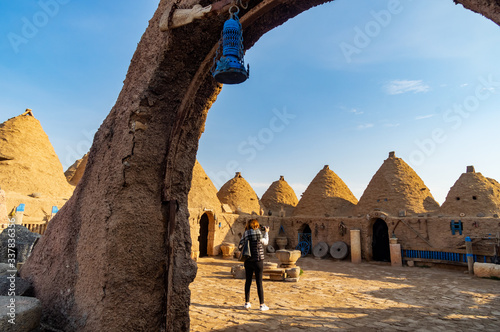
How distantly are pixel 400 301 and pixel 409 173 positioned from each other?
46.7 ft

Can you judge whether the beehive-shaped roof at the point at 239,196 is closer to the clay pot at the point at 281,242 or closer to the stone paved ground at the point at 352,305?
the clay pot at the point at 281,242

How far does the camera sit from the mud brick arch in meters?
2.76

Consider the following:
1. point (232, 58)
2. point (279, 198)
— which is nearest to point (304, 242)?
point (279, 198)

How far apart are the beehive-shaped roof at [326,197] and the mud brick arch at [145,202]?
17.4 metres

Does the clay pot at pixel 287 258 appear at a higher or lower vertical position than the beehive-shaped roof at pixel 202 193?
lower

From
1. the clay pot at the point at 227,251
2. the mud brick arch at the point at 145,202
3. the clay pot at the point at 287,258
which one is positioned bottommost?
the clay pot at the point at 227,251

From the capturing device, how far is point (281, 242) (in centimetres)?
1777

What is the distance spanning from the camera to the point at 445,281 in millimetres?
9070

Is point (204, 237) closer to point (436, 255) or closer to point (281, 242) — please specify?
point (281, 242)

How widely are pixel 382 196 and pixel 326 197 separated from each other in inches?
154

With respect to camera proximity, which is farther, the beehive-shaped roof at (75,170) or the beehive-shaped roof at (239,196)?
the beehive-shaped roof at (75,170)

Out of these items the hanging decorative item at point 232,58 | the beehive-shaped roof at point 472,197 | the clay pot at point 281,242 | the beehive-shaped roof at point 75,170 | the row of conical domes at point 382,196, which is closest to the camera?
the hanging decorative item at point 232,58

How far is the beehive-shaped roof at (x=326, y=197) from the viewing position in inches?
797

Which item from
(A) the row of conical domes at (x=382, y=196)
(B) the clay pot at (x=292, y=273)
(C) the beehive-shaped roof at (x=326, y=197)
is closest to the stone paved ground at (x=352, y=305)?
(B) the clay pot at (x=292, y=273)
